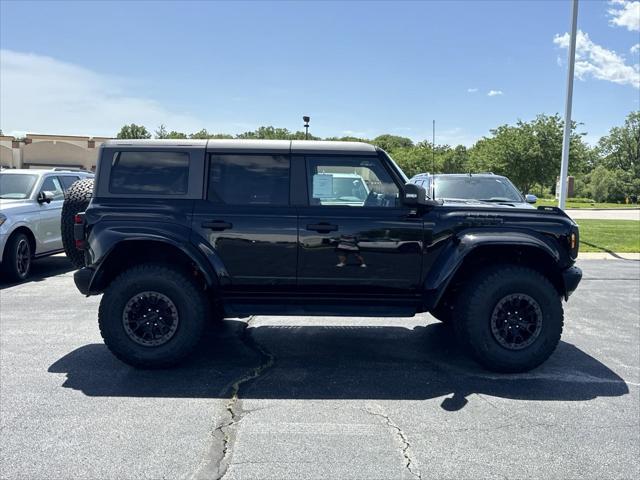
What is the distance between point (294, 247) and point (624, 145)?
248 ft

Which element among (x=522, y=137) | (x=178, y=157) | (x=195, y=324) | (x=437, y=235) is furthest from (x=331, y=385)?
(x=522, y=137)

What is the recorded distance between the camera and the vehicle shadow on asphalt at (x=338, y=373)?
4137mm

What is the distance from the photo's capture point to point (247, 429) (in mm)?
3482

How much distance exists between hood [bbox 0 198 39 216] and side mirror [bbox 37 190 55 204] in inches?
5.3

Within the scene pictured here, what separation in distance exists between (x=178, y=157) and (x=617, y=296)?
22.7 feet

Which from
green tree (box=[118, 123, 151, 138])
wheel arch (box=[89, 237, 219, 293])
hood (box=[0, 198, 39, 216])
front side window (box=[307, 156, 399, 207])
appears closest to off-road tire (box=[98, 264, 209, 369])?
wheel arch (box=[89, 237, 219, 293])

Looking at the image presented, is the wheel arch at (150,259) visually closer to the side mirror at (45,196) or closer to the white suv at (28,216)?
the white suv at (28,216)

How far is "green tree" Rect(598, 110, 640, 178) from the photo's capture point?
66.0 m

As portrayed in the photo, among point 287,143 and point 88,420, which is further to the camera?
point 287,143

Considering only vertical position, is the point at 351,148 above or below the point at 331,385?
above

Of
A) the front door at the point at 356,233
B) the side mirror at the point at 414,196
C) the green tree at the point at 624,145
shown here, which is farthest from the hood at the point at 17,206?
the green tree at the point at 624,145

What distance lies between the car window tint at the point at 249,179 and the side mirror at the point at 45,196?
19.7ft

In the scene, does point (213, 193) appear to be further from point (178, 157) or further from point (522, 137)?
point (522, 137)

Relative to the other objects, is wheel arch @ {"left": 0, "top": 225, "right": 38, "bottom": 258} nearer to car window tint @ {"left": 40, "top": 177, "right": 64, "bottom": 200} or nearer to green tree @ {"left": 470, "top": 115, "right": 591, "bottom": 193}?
car window tint @ {"left": 40, "top": 177, "right": 64, "bottom": 200}
